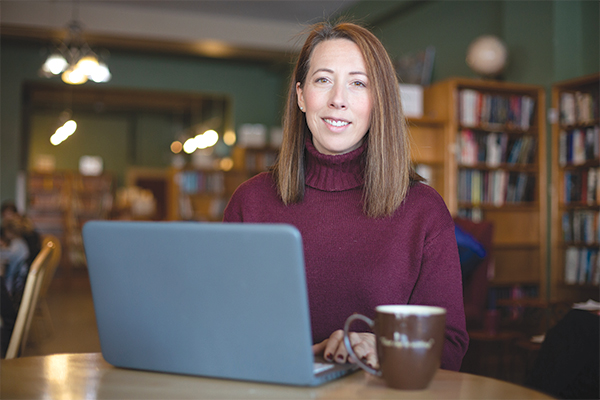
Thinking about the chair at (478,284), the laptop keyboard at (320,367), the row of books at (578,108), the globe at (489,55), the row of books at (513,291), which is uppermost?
the globe at (489,55)

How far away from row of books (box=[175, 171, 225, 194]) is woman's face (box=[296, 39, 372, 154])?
689 cm

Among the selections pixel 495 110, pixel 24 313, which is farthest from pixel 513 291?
pixel 24 313

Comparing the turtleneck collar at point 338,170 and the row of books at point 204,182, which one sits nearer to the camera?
the turtleneck collar at point 338,170

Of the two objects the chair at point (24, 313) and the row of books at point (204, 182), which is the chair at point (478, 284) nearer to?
the chair at point (24, 313)

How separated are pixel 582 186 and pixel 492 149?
2.62ft

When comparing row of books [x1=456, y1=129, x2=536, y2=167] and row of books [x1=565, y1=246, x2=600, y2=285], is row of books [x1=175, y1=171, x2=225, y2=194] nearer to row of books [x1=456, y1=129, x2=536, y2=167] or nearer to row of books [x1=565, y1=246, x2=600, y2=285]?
row of books [x1=456, y1=129, x2=536, y2=167]

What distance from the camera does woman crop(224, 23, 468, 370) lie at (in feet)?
3.80

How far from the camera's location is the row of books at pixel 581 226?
4069 mm

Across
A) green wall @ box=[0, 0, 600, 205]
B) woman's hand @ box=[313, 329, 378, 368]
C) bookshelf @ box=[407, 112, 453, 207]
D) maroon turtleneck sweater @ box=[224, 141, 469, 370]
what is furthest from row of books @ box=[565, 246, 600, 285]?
woman's hand @ box=[313, 329, 378, 368]

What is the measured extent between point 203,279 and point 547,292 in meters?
4.42

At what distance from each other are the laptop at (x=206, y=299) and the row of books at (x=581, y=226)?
381cm

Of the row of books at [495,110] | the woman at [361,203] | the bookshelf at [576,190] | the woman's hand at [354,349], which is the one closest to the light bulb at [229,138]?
the row of books at [495,110]

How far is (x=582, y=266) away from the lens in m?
4.14

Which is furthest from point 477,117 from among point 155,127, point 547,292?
point 155,127
